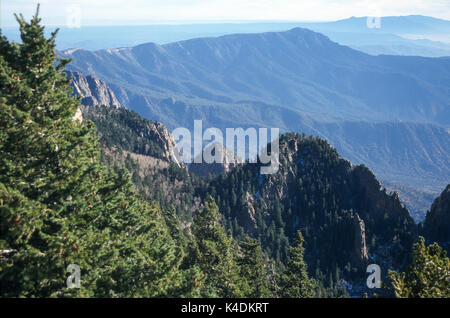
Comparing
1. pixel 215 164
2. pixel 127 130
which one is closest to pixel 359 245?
pixel 215 164

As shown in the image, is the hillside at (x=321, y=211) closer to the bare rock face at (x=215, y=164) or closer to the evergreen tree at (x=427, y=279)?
the bare rock face at (x=215, y=164)

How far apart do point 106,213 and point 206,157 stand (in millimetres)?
160299

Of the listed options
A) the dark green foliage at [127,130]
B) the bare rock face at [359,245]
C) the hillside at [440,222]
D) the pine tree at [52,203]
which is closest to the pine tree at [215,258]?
the pine tree at [52,203]

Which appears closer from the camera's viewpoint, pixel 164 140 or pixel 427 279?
pixel 427 279

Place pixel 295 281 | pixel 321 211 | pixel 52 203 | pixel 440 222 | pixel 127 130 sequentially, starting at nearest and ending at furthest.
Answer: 1. pixel 52 203
2. pixel 295 281
3. pixel 440 222
4. pixel 321 211
5. pixel 127 130

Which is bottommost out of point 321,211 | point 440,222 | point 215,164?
point 321,211

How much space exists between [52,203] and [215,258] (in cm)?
1810

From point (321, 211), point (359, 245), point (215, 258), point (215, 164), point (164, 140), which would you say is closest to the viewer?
point (215, 258)

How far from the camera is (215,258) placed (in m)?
34.7

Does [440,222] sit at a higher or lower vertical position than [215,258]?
lower

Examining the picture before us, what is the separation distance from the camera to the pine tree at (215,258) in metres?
31.3

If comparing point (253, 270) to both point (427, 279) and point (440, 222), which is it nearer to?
point (427, 279)

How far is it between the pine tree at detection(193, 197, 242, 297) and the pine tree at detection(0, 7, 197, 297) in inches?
306

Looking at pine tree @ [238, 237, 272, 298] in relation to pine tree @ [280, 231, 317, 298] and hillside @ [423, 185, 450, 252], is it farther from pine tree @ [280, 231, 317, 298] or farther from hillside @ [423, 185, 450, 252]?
hillside @ [423, 185, 450, 252]
